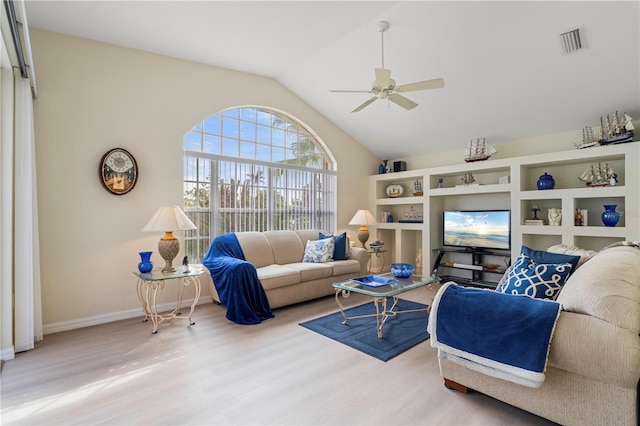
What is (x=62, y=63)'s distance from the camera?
3365mm

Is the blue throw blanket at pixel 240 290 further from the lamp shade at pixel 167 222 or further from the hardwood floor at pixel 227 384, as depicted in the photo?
the lamp shade at pixel 167 222

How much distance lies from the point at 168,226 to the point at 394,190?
4.33 metres

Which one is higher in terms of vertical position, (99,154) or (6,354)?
(99,154)

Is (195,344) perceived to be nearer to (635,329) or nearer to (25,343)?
(25,343)

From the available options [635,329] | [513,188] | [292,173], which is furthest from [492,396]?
[292,173]

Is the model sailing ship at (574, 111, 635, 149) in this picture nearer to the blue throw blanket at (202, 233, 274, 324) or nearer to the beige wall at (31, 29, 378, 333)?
the blue throw blanket at (202, 233, 274, 324)

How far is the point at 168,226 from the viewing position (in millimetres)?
3381

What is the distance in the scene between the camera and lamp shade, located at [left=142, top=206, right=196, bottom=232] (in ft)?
11.0

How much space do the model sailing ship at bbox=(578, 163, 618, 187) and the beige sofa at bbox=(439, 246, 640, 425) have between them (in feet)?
8.86

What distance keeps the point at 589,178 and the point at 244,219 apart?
4702 millimetres

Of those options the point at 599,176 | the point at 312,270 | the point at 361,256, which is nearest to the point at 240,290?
the point at 312,270

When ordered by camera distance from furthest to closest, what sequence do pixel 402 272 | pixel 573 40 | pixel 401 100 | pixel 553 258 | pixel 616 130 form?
pixel 616 130 < pixel 402 272 < pixel 401 100 < pixel 573 40 < pixel 553 258

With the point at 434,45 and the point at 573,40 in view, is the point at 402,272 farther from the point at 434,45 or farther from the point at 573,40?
the point at 573,40

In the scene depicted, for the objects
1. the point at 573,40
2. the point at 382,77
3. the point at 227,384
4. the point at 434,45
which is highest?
the point at 434,45
